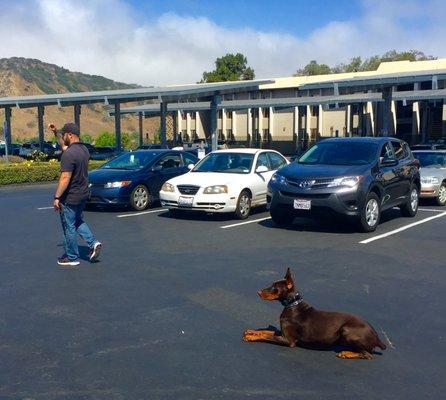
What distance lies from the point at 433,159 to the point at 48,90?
119 metres

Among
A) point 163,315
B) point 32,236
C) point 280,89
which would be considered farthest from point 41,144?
point 163,315

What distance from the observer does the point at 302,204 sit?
414 inches

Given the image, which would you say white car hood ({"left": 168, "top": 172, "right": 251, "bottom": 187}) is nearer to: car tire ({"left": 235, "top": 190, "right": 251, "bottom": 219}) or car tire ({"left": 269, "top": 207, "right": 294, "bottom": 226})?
car tire ({"left": 235, "top": 190, "right": 251, "bottom": 219})

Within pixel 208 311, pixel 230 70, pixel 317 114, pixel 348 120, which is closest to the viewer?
pixel 208 311

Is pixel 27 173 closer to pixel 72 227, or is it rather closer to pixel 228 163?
pixel 228 163

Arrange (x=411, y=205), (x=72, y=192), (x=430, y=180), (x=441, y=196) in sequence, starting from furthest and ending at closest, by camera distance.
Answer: (x=441, y=196), (x=430, y=180), (x=411, y=205), (x=72, y=192)

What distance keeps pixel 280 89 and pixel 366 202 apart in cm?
4488

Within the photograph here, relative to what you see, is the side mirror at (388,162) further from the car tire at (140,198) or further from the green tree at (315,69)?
the green tree at (315,69)

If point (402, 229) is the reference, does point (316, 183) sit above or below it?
above

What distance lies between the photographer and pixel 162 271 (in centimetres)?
784

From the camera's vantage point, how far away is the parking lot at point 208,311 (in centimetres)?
443

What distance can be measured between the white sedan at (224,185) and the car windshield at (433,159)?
4320 mm

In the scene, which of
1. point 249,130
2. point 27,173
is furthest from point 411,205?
point 249,130

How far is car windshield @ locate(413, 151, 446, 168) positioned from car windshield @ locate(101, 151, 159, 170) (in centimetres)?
680
